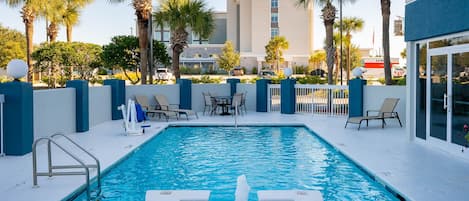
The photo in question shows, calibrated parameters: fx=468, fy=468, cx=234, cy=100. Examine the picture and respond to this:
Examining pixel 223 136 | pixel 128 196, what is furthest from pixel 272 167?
pixel 223 136

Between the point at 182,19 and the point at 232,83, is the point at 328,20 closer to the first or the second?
the point at 232,83

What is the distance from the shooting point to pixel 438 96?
394 inches

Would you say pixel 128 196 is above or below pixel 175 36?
below

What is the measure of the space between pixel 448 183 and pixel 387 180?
861 mm

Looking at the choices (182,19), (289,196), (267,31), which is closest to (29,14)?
(182,19)

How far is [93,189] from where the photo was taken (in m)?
7.11

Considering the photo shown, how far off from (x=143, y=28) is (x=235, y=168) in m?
15.0

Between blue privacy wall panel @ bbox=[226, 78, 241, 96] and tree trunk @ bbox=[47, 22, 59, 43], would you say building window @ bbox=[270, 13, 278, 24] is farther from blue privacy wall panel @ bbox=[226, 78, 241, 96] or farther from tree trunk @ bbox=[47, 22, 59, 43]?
blue privacy wall panel @ bbox=[226, 78, 241, 96]

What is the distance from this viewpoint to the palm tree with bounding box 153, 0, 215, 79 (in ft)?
86.9

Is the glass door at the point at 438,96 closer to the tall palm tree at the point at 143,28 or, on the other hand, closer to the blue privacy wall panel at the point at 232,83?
the blue privacy wall panel at the point at 232,83

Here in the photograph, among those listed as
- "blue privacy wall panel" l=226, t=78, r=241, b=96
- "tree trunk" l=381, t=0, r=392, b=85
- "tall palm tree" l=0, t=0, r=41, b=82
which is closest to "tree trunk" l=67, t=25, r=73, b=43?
"tall palm tree" l=0, t=0, r=41, b=82

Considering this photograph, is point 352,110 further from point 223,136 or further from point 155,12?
point 155,12

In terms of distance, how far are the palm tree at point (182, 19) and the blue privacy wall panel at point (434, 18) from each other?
16695 mm

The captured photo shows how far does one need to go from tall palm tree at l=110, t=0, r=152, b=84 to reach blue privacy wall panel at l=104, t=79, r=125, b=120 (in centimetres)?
546
